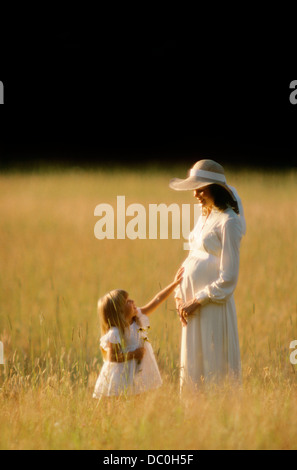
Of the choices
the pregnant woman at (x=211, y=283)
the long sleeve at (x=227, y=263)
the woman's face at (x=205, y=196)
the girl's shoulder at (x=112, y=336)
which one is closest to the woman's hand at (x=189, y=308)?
the pregnant woman at (x=211, y=283)

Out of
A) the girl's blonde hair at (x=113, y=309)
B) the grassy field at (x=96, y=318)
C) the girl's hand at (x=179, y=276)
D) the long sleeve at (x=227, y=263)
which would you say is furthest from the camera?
the girl's hand at (x=179, y=276)

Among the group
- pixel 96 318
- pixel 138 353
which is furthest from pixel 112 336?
pixel 96 318

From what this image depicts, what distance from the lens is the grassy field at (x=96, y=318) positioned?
365 cm

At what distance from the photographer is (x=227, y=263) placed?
403 centimetres

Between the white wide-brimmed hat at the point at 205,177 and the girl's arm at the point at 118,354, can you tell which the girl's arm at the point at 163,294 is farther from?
the white wide-brimmed hat at the point at 205,177

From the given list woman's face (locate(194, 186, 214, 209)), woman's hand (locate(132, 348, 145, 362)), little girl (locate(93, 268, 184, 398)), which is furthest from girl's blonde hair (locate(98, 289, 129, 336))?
woman's face (locate(194, 186, 214, 209))

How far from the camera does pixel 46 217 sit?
29.3 ft

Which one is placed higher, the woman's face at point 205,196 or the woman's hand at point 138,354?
the woman's face at point 205,196

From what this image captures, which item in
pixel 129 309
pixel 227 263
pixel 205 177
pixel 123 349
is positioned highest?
pixel 205 177

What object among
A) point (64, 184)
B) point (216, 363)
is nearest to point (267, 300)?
point (216, 363)

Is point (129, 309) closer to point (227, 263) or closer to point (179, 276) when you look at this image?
point (179, 276)

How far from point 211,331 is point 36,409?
1.05m

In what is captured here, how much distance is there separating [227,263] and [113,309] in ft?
2.24

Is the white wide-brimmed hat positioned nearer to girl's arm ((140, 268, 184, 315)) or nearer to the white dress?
the white dress
